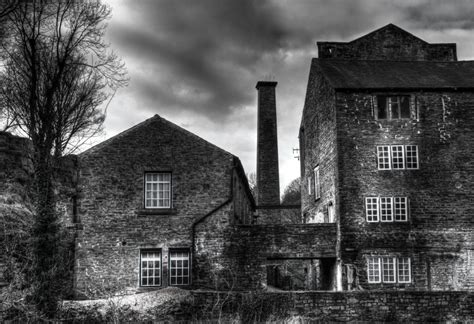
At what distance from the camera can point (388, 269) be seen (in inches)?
1013

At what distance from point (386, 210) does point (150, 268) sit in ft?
35.1

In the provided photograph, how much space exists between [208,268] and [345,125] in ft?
29.9

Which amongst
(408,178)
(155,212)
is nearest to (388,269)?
(408,178)

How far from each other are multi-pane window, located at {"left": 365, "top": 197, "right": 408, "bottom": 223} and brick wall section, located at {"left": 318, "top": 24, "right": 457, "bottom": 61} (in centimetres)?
973

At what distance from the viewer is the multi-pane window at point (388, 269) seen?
84.0 feet

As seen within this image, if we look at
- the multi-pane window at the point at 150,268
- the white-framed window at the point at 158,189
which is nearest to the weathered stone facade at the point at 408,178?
the white-framed window at the point at 158,189

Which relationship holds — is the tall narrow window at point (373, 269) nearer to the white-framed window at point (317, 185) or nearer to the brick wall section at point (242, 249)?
the brick wall section at point (242, 249)

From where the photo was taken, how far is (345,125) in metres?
27.2

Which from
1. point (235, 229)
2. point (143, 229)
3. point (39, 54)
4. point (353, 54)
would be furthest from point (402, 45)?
point (39, 54)

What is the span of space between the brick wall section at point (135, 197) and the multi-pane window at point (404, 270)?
7.88 m

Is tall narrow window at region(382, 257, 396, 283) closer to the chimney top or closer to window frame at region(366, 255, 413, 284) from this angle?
window frame at region(366, 255, 413, 284)

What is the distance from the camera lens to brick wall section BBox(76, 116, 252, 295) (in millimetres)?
24219

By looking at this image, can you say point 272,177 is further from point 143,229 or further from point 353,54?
point 143,229

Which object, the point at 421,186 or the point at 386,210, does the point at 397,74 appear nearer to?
the point at 421,186
